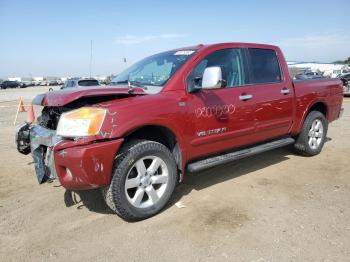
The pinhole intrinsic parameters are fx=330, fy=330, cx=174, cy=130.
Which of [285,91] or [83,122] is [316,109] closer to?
[285,91]

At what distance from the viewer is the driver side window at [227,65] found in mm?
3931

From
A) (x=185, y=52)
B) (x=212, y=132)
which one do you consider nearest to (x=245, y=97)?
(x=212, y=132)

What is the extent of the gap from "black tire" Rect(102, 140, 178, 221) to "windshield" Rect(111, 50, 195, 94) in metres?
0.66

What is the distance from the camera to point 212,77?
3.48 metres

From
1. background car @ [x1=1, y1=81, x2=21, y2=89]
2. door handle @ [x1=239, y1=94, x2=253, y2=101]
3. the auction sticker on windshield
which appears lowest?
background car @ [x1=1, y1=81, x2=21, y2=89]

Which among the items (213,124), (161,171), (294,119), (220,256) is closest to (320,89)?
(294,119)

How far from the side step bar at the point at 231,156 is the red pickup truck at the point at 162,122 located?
0.02 m

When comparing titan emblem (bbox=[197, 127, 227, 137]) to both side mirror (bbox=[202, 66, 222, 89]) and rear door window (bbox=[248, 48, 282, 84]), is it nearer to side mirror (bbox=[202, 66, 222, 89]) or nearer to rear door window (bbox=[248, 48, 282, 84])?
side mirror (bbox=[202, 66, 222, 89])

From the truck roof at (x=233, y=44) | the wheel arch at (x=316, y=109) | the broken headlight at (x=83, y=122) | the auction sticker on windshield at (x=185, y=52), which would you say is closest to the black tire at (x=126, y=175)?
the broken headlight at (x=83, y=122)

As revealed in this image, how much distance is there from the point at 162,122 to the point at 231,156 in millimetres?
1204

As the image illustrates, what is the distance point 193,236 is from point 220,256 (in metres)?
0.39

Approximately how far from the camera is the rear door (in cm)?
445

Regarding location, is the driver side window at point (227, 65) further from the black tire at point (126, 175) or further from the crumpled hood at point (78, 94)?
the black tire at point (126, 175)

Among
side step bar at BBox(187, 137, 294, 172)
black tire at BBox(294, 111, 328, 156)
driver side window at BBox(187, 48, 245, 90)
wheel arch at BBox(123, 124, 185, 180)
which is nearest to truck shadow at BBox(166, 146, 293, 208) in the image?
black tire at BBox(294, 111, 328, 156)
